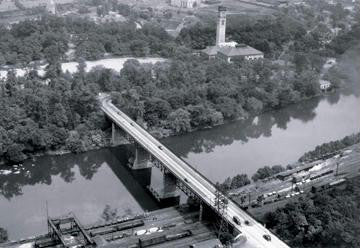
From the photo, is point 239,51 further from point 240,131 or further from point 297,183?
point 297,183

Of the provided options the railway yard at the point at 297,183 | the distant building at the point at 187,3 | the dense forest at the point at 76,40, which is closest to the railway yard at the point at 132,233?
the railway yard at the point at 297,183

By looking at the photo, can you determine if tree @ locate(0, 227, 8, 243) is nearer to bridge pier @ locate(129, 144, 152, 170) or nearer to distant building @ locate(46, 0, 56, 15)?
bridge pier @ locate(129, 144, 152, 170)

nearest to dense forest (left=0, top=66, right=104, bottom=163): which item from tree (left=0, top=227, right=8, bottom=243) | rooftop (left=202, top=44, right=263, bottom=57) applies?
tree (left=0, top=227, right=8, bottom=243)

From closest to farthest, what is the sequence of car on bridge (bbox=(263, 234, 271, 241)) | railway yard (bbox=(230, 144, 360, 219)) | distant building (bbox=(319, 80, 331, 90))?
car on bridge (bbox=(263, 234, 271, 241)) < railway yard (bbox=(230, 144, 360, 219)) < distant building (bbox=(319, 80, 331, 90))

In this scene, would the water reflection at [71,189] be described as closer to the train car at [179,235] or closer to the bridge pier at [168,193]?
the bridge pier at [168,193]

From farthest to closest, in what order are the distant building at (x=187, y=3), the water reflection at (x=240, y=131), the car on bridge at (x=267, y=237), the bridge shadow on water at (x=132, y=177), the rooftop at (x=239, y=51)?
the distant building at (x=187, y=3)
the rooftop at (x=239, y=51)
the water reflection at (x=240, y=131)
the bridge shadow on water at (x=132, y=177)
the car on bridge at (x=267, y=237)

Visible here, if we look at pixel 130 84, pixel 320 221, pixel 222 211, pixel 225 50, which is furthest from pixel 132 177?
pixel 225 50
